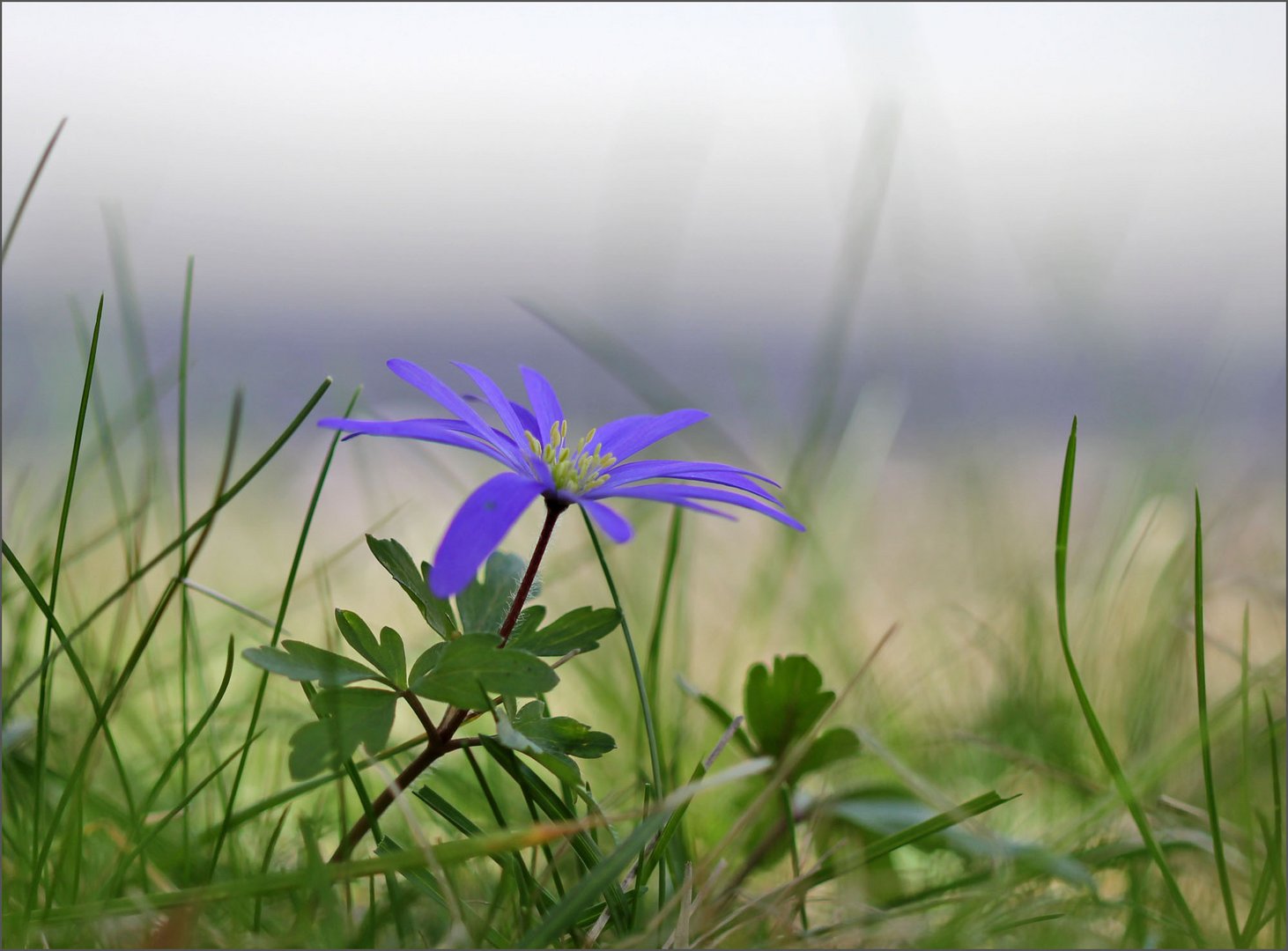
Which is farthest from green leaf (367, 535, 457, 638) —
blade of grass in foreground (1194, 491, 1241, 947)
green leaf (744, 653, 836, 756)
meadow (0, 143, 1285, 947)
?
blade of grass in foreground (1194, 491, 1241, 947)

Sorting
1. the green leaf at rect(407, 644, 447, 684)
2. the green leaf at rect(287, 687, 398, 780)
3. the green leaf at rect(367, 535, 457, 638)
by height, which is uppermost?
the green leaf at rect(367, 535, 457, 638)

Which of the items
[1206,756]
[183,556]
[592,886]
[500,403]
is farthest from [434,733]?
[1206,756]

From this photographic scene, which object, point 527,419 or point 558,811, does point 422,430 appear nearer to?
point 527,419

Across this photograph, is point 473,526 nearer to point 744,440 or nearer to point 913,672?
point 913,672

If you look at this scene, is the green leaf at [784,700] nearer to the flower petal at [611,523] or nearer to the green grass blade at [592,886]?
the green grass blade at [592,886]

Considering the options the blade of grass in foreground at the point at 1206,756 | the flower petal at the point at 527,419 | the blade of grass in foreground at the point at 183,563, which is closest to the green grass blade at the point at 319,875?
the blade of grass in foreground at the point at 183,563

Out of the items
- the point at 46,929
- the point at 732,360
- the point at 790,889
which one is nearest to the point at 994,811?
the point at 790,889

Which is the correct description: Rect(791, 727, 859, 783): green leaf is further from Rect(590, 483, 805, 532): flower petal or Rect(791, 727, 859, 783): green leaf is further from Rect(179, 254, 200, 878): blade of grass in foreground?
Rect(179, 254, 200, 878): blade of grass in foreground
